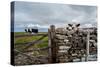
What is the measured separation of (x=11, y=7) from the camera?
8.86ft

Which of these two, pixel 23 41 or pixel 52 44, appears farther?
pixel 52 44

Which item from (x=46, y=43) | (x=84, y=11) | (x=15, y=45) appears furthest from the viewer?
(x=84, y=11)

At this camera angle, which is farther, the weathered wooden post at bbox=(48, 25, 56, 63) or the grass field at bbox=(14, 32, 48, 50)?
the weathered wooden post at bbox=(48, 25, 56, 63)

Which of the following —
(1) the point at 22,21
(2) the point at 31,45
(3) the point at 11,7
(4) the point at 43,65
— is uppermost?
(3) the point at 11,7

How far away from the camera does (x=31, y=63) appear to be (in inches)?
108

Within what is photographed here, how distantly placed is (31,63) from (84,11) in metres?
1.10

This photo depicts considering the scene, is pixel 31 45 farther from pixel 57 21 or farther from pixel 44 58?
pixel 57 21

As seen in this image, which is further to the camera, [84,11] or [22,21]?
[84,11]

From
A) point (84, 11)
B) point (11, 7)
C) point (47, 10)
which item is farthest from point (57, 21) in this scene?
point (11, 7)

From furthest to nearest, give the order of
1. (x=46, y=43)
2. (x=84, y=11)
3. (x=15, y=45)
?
(x=84, y=11), (x=46, y=43), (x=15, y=45)

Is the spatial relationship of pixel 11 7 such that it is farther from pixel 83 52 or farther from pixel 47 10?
pixel 83 52

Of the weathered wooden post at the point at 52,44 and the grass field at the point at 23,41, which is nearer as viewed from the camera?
the grass field at the point at 23,41
